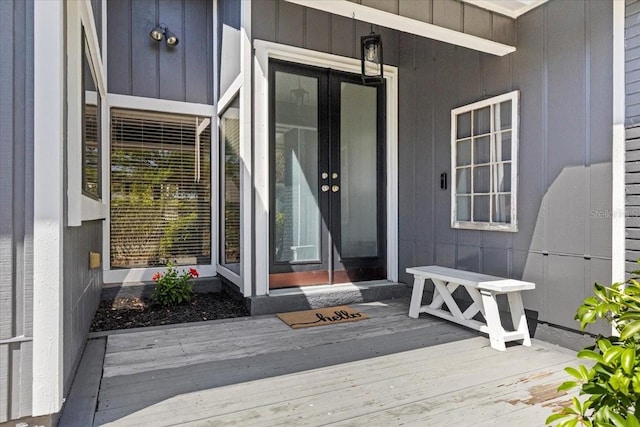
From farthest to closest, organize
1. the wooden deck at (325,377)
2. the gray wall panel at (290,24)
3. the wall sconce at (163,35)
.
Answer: the wall sconce at (163,35)
the gray wall panel at (290,24)
the wooden deck at (325,377)

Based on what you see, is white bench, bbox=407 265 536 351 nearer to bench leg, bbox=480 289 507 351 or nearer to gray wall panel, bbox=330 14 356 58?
bench leg, bbox=480 289 507 351

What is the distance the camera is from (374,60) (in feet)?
11.7

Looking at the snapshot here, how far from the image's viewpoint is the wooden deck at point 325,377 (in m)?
1.85

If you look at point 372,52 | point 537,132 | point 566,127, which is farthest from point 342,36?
point 566,127

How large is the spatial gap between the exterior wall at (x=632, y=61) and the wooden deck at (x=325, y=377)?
64.2 inches

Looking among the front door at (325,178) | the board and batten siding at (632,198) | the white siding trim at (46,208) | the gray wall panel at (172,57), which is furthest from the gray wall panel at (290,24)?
the board and batten siding at (632,198)

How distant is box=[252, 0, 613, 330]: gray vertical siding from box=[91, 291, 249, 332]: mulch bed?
2.08 meters

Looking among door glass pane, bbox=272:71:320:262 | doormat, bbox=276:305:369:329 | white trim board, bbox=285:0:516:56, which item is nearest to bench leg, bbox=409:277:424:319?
doormat, bbox=276:305:369:329

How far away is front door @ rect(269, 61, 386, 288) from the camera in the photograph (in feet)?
12.9

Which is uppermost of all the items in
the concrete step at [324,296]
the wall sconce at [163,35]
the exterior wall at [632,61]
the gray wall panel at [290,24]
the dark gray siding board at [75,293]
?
the wall sconce at [163,35]

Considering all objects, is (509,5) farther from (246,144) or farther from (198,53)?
(198,53)

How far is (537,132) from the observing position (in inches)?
116

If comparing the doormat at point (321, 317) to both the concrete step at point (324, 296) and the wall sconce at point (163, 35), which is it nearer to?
the concrete step at point (324, 296)

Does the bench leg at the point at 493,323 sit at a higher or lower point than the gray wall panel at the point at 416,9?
lower
